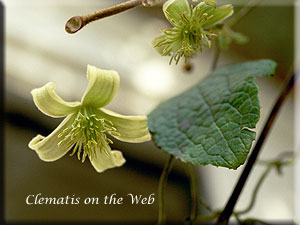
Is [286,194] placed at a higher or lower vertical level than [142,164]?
lower

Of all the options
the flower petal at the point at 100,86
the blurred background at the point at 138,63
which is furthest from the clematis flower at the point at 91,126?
the blurred background at the point at 138,63

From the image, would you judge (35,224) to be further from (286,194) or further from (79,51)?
(286,194)

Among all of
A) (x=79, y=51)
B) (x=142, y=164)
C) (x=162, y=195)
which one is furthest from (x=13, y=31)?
(x=162, y=195)

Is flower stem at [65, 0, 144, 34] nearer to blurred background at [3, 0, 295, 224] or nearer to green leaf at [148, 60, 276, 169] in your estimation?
green leaf at [148, 60, 276, 169]

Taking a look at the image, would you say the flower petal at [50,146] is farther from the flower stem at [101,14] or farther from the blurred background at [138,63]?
the blurred background at [138,63]

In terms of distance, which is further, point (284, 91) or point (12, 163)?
point (12, 163)

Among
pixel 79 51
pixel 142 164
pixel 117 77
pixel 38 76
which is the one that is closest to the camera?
pixel 117 77
